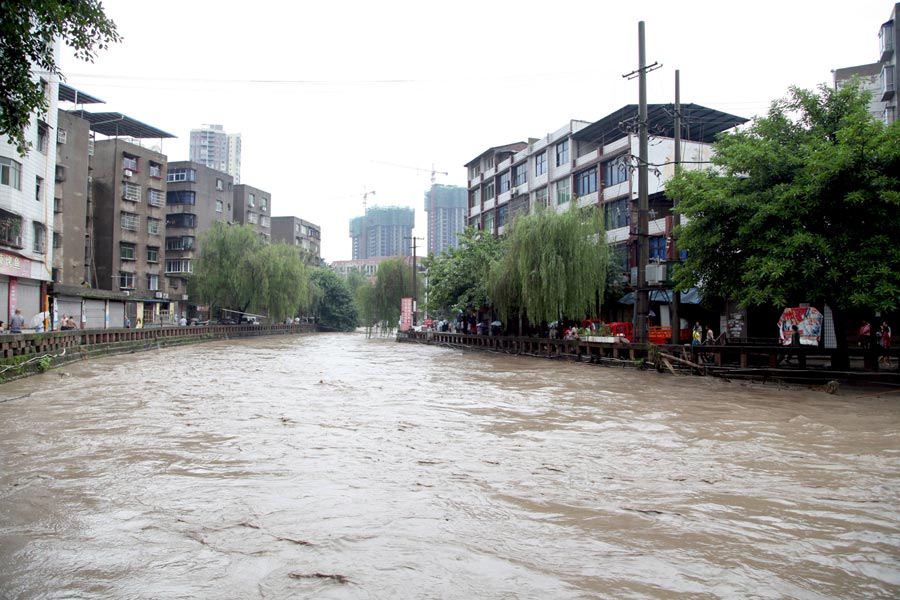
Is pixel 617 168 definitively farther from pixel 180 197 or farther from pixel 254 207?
pixel 254 207

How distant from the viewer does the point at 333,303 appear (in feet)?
242

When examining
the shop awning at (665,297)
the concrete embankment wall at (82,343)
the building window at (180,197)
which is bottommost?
the concrete embankment wall at (82,343)

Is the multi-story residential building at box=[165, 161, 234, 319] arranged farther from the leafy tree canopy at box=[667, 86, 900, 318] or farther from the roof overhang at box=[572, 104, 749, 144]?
the leafy tree canopy at box=[667, 86, 900, 318]

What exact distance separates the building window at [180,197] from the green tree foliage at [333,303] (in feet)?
49.6

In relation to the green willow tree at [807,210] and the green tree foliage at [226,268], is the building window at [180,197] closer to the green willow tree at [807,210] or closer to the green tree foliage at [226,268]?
the green tree foliage at [226,268]

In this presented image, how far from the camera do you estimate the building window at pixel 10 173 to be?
24.8 meters

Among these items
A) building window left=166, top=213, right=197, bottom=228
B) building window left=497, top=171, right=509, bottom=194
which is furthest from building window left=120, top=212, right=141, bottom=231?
building window left=497, top=171, right=509, bottom=194

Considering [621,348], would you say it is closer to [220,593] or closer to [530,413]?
[530,413]

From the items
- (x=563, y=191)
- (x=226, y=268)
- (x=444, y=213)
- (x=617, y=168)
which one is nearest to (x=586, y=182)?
(x=563, y=191)

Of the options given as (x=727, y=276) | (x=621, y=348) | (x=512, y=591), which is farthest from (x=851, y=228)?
(x=512, y=591)

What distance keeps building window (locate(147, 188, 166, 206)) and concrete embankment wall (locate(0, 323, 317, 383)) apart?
13.4 m

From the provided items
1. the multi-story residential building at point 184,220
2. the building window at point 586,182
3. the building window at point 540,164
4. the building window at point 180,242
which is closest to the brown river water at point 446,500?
the building window at point 586,182

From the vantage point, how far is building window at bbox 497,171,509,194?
161ft

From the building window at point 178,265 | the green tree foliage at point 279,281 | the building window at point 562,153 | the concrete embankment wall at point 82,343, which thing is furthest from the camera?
the building window at point 178,265
